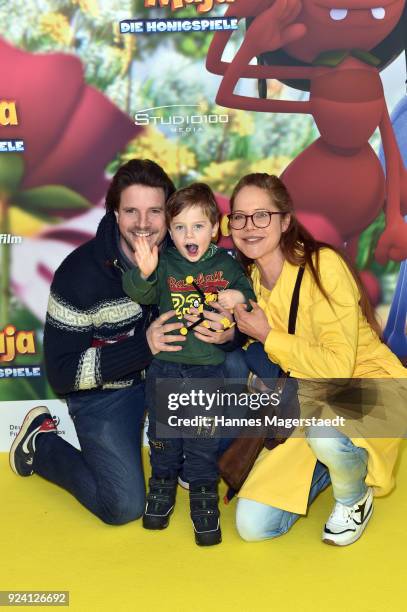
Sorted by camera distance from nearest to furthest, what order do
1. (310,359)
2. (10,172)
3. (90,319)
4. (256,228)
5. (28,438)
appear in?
(310,359)
(256,228)
(90,319)
(28,438)
(10,172)

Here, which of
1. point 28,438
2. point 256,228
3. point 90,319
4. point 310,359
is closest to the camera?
point 310,359

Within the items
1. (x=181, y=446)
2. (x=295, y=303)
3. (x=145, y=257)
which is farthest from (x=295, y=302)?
(x=181, y=446)

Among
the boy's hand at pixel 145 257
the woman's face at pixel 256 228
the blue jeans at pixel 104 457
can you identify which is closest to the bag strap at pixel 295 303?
the woman's face at pixel 256 228

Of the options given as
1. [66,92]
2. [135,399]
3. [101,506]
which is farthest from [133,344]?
[66,92]

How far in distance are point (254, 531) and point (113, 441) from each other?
1.89 feet

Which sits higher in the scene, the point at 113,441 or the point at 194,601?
the point at 113,441

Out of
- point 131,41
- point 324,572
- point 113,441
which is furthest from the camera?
point 131,41

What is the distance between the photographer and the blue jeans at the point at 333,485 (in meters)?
2.35

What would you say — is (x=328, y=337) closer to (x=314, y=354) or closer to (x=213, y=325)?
(x=314, y=354)

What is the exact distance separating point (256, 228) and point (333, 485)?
2.76 ft

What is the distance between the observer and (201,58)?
293 centimetres

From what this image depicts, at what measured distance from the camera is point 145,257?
2.32 metres

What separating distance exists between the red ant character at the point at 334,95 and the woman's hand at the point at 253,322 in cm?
80

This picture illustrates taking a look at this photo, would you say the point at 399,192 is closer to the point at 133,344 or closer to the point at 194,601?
the point at 133,344
